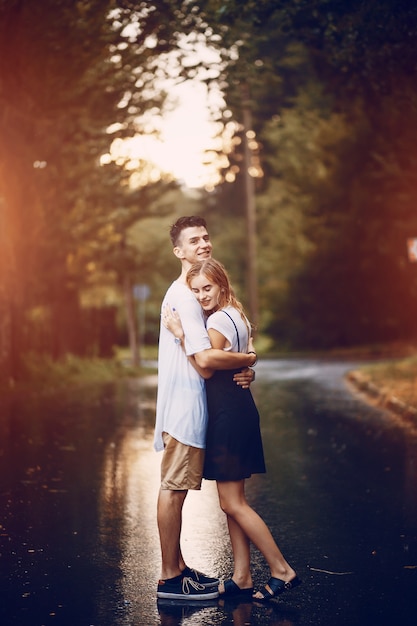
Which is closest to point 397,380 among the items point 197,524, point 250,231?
point 197,524

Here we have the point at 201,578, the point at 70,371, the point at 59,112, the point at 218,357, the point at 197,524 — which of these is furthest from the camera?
the point at 70,371

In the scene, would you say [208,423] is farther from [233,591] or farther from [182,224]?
[182,224]

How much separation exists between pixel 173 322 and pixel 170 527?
3.84 ft

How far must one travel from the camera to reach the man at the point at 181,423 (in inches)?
238

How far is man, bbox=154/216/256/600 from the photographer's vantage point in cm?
604

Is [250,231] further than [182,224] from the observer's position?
Yes

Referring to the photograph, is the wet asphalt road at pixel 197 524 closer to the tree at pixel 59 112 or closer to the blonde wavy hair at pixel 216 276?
the blonde wavy hair at pixel 216 276

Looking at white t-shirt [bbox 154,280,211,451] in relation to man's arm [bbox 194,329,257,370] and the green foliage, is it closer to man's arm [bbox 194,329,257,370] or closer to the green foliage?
man's arm [bbox 194,329,257,370]

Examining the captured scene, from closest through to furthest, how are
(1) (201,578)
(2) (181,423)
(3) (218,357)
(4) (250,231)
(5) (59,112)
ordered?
(3) (218,357) → (2) (181,423) → (1) (201,578) → (5) (59,112) → (4) (250,231)

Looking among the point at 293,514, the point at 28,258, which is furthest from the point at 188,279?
the point at 28,258

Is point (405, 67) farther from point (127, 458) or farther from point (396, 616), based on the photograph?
point (396, 616)

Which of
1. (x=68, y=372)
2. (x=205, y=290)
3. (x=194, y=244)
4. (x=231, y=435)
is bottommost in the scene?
(x=68, y=372)

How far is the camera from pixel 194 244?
6.31m

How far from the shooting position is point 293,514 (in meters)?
8.59
